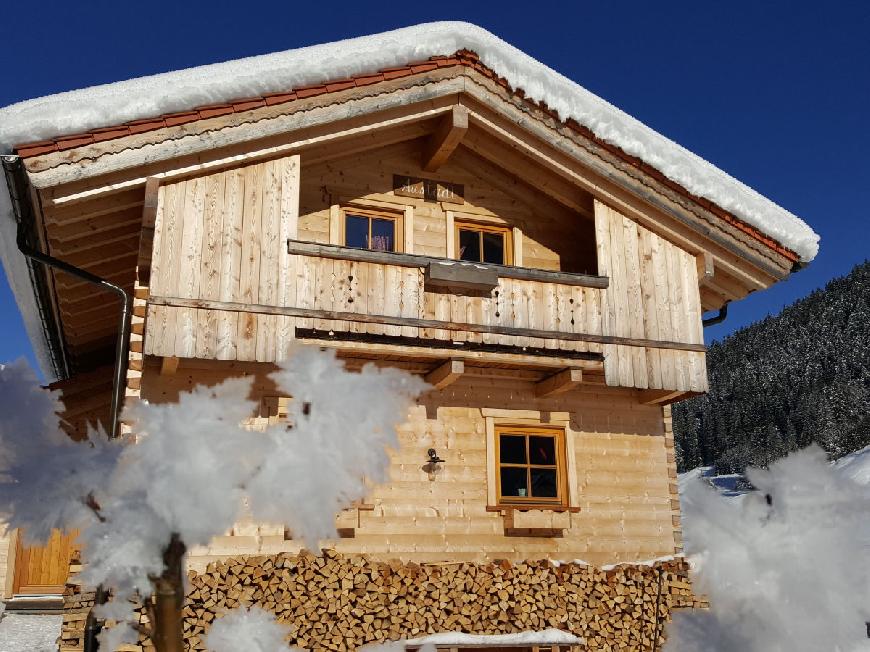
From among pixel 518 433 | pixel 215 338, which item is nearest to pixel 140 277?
pixel 215 338

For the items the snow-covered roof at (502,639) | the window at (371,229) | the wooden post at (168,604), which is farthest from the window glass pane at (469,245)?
the wooden post at (168,604)

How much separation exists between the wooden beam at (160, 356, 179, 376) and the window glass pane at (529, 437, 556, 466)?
14.4 ft

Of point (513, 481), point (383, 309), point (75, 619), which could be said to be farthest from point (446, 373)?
point (75, 619)

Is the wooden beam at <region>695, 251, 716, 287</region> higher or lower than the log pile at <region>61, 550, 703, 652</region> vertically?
higher

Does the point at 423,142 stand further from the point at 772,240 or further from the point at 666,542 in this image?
the point at 666,542

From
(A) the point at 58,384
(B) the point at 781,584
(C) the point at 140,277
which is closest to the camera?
(B) the point at 781,584

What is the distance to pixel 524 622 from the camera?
9.25m

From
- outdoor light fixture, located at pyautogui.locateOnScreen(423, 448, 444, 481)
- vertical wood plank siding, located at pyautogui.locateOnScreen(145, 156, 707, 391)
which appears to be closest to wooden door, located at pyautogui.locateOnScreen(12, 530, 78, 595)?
outdoor light fixture, located at pyautogui.locateOnScreen(423, 448, 444, 481)

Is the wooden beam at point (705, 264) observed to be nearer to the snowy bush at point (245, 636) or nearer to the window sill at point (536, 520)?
the window sill at point (536, 520)

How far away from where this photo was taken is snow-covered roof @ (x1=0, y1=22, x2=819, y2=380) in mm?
7641

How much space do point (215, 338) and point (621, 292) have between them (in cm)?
486

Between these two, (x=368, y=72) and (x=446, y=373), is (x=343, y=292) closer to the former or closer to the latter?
(x=446, y=373)

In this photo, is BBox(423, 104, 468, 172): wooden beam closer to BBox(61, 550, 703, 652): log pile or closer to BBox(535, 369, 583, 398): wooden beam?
BBox(535, 369, 583, 398): wooden beam

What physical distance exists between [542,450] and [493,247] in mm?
2693
